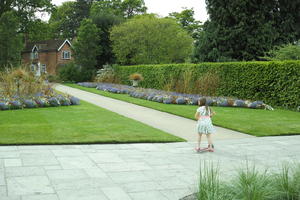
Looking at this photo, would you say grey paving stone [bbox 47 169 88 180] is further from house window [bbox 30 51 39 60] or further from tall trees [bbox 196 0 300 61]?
house window [bbox 30 51 39 60]

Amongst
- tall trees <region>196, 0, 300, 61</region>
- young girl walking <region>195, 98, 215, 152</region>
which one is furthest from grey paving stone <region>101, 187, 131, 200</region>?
tall trees <region>196, 0, 300, 61</region>

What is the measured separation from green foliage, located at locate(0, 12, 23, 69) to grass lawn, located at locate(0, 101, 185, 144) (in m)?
20.2

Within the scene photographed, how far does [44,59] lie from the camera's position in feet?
182

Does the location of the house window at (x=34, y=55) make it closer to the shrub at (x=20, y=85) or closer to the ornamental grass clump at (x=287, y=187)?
the shrub at (x=20, y=85)

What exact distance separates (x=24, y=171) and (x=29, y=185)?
75 cm

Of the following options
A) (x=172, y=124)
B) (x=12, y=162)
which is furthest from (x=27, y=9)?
(x=12, y=162)

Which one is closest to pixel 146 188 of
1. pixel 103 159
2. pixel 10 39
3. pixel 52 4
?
pixel 103 159

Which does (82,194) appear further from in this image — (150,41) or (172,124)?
(150,41)

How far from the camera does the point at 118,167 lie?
5867mm

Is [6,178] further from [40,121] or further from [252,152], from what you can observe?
[40,121]

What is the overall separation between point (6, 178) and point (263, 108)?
41.3ft

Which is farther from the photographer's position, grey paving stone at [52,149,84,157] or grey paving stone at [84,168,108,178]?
grey paving stone at [52,149,84,157]

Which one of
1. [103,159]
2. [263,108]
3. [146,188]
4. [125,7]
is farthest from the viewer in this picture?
[125,7]

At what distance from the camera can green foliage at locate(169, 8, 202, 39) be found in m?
50.2
